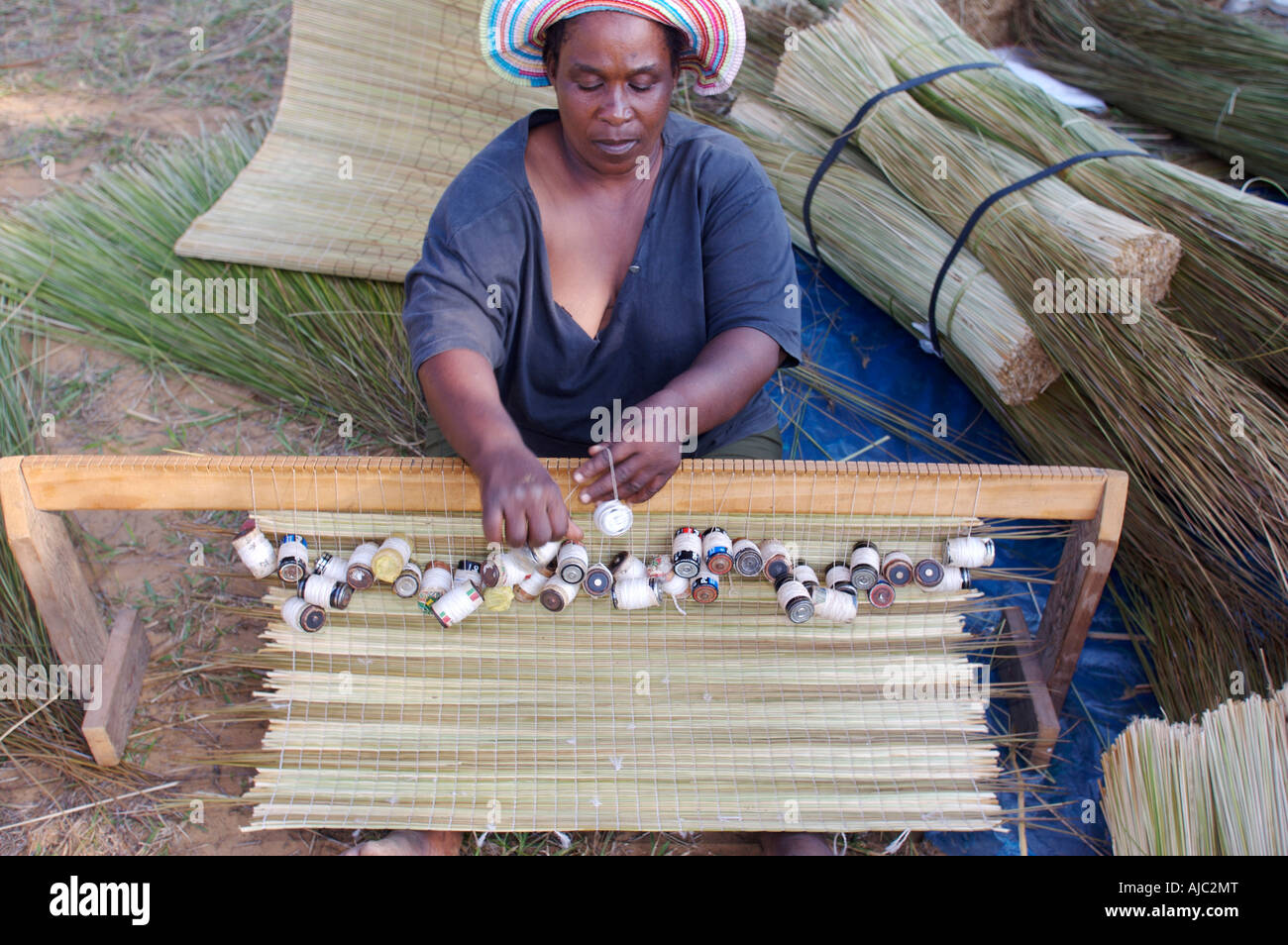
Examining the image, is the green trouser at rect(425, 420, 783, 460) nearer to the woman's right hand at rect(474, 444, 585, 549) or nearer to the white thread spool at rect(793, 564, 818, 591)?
the white thread spool at rect(793, 564, 818, 591)

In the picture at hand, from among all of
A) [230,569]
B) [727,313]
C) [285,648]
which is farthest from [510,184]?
[230,569]

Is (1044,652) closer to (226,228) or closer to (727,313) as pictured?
(727,313)

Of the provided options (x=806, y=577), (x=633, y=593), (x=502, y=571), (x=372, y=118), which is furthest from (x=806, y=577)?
(x=372, y=118)

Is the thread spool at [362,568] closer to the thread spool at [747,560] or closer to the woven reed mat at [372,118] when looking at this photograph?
the thread spool at [747,560]

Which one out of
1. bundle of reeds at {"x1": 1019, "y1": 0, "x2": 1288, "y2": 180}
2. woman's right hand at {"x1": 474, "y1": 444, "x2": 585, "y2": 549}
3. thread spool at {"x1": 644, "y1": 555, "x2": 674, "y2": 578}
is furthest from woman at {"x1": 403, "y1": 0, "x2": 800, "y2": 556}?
bundle of reeds at {"x1": 1019, "y1": 0, "x2": 1288, "y2": 180}

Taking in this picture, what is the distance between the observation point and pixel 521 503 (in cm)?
160

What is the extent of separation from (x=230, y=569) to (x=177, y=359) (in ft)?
2.80

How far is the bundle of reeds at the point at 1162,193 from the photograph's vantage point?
2.32 meters

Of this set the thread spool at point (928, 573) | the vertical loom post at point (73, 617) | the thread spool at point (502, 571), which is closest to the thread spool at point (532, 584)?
the thread spool at point (502, 571)

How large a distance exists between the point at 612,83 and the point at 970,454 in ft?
5.12

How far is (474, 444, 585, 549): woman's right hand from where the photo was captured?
1.60 m
